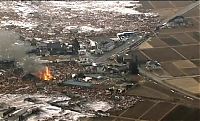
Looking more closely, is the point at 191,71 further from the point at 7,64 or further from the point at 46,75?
the point at 7,64

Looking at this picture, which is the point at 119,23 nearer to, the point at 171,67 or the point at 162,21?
the point at 162,21

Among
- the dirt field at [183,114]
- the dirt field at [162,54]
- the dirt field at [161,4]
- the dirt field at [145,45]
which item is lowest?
the dirt field at [183,114]

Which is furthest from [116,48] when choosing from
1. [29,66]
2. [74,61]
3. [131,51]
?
[29,66]

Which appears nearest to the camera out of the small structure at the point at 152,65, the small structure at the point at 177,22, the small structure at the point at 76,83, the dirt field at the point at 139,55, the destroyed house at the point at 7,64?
the small structure at the point at 76,83

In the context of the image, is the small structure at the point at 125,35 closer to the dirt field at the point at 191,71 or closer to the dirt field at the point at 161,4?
the dirt field at the point at 191,71

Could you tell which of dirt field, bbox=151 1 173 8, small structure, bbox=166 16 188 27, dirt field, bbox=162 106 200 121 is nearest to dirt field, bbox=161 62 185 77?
dirt field, bbox=162 106 200 121

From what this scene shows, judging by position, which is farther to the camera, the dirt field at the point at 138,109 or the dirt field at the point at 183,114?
the dirt field at the point at 138,109

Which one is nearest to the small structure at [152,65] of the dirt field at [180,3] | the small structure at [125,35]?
the small structure at [125,35]

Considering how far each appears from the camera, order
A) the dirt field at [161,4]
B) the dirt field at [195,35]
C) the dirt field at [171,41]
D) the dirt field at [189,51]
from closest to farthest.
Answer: the dirt field at [189,51] < the dirt field at [171,41] < the dirt field at [195,35] < the dirt field at [161,4]
